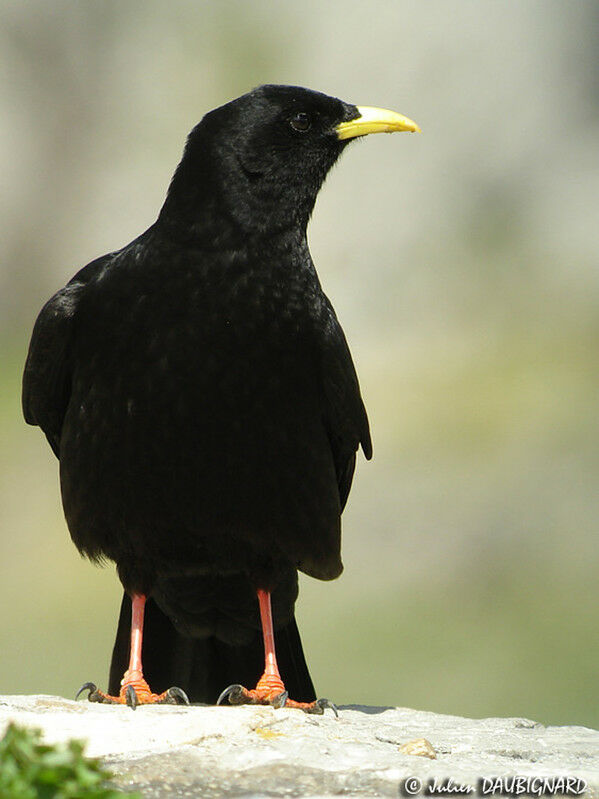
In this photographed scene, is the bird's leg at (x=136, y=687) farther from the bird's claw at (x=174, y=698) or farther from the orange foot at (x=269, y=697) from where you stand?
the orange foot at (x=269, y=697)

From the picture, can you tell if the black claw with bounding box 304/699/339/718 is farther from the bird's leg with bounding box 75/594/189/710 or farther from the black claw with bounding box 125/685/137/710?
the black claw with bounding box 125/685/137/710

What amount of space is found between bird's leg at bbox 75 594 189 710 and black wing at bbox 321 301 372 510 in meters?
1.23

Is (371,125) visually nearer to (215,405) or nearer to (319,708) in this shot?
(215,405)

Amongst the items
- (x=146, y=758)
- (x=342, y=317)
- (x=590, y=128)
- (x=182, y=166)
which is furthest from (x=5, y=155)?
(x=146, y=758)

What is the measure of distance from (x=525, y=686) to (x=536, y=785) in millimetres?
8004

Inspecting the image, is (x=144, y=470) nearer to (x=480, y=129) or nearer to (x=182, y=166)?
(x=182, y=166)

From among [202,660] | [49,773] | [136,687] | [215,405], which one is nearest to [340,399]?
[215,405]

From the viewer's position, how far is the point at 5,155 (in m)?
19.2

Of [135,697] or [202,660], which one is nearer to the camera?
[135,697]

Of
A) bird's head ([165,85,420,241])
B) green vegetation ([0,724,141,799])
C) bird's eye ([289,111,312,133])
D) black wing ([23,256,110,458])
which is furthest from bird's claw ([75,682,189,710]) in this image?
bird's eye ([289,111,312,133])

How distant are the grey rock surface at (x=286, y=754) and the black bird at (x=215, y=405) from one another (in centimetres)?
55

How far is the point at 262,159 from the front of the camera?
18.2 ft

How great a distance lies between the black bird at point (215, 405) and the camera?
505cm

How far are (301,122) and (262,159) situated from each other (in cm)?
32
